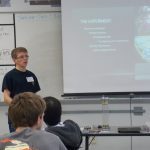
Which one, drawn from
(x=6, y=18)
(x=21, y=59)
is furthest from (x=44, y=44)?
(x=21, y=59)

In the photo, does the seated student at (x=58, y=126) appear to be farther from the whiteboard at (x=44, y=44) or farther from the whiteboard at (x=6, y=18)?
the whiteboard at (x=6, y=18)

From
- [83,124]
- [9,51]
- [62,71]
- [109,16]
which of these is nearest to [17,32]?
[9,51]

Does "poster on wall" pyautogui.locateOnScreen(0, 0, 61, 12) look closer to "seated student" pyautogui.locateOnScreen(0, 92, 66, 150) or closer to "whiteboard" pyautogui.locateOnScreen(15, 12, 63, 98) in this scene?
"whiteboard" pyautogui.locateOnScreen(15, 12, 63, 98)

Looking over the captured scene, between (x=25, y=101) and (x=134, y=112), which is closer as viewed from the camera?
(x=25, y=101)

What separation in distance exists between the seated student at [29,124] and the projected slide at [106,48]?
2744mm

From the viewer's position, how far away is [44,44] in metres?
4.60

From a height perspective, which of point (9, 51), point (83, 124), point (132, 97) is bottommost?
point (83, 124)

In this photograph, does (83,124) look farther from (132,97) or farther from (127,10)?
(127,10)

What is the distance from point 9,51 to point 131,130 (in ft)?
6.22

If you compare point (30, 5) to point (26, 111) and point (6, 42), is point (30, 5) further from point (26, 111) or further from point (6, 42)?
point (26, 111)

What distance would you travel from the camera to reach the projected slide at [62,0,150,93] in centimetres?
445

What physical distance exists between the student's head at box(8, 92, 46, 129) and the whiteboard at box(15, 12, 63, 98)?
114 inches

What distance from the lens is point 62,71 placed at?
4598 millimetres

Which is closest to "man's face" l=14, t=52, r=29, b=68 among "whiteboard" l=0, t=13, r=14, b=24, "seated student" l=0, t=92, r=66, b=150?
"whiteboard" l=0, t=13, r=14, b=24
